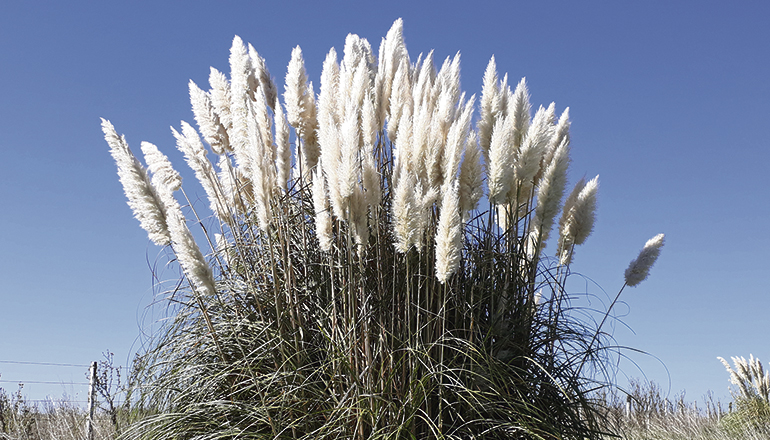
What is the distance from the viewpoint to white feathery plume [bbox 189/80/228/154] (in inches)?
121

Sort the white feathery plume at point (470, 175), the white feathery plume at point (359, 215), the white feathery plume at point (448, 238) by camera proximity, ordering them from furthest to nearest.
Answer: the white feathery plume at point (470, 175) → the white feathery plume at point (359, 215) → the white feathery plume at point (448, 238)

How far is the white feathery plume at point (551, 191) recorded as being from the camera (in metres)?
2.78

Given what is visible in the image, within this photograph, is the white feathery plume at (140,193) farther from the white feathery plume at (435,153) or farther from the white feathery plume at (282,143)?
the white feathery plume at (435,153)

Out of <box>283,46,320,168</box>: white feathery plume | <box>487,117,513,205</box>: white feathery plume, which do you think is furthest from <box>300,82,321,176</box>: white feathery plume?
<box>487,117,513,205</box>: white feathery plume

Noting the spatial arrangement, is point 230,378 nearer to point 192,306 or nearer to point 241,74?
point 192,306

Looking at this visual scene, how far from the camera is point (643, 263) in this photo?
3.00 meters

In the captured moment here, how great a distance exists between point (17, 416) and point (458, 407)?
17.6ft

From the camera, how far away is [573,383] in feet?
8.92

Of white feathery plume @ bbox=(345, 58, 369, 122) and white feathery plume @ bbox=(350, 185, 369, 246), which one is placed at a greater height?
white feathery plume @ bbox=(345, 58, 369, 122)

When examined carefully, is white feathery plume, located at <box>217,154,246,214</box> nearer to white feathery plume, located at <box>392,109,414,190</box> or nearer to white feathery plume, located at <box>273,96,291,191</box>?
white feathery plume, located at <box>273,96,291,191</box>

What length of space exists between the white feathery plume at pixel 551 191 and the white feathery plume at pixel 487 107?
1.07 ft

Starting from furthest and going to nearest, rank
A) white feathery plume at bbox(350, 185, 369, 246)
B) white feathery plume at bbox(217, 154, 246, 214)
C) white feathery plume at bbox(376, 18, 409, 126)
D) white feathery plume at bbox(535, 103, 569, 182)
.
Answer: white feathery plume at bbox(217, 154, 246, 214), white feathery plume at bbox(535, 103, 569, 182), white feathery plume at bbox(376, 18, 409, 126), white feathery plume at bbox(350, 185, 369, 246)

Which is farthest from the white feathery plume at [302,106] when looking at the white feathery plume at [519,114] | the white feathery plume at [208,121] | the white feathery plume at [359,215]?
the white feathery plume at [519,114]

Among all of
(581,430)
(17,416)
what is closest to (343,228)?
(581,430)
